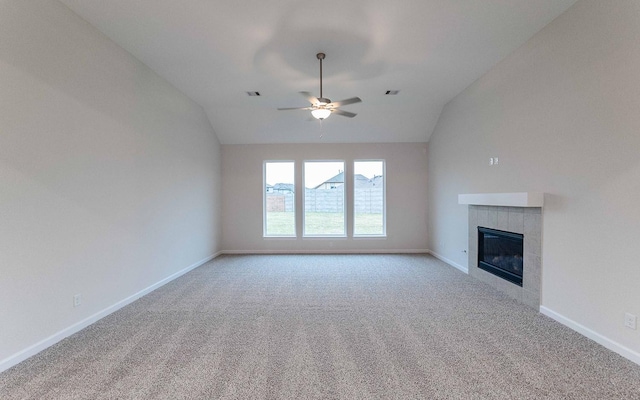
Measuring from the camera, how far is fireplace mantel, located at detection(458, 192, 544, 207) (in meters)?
3.18

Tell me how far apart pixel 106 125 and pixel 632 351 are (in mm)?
5359

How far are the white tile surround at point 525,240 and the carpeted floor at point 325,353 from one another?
180 millimetres

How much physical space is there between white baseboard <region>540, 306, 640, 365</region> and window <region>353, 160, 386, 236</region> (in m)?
3.98

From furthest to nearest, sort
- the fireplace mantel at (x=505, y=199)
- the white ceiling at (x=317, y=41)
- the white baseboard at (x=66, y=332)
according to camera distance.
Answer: the fireplace mantel at (x=505, y=199)
the white ceiling at (x=317, y=41)
the white baseboard at (x=66, y=332)

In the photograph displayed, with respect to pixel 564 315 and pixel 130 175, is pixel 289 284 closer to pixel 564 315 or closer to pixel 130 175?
pixel 130 175

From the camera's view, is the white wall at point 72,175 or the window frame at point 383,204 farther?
the window frame at point 383,204

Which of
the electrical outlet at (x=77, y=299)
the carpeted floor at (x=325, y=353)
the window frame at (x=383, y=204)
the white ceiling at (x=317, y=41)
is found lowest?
the carpeted floor at (x=325, y=353)

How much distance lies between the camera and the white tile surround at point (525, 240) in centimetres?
324

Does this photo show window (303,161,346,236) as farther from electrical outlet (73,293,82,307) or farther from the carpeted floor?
electrical outlet (73,293,82,307)

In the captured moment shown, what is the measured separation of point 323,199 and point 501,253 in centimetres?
396

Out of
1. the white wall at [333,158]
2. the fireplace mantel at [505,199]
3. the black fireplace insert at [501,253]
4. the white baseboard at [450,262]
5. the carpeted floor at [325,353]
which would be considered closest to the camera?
the carpeted floor at [325,353]

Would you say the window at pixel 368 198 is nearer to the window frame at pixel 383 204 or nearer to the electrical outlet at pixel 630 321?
the window frame at pixel 383 204

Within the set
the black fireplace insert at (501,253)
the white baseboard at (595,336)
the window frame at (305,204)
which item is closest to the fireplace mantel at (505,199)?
the black fireplace insert at (501,253)

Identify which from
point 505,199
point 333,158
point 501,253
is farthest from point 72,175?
point 501,253
